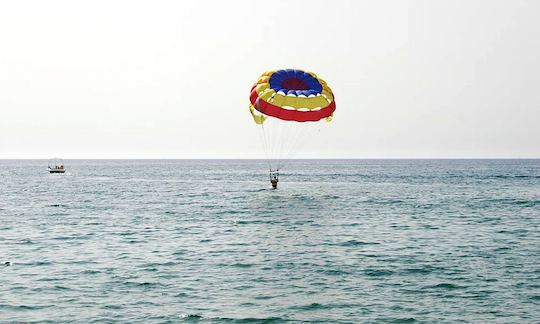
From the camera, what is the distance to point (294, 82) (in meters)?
53.1

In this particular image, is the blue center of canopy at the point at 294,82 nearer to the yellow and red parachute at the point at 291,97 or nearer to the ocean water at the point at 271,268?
the yellow and red parachute at the point at 291,97

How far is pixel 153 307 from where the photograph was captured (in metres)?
19.8

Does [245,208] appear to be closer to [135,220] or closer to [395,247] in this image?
[135,220]

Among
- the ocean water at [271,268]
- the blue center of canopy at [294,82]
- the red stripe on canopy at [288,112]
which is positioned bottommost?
the ocean water at [271,268]

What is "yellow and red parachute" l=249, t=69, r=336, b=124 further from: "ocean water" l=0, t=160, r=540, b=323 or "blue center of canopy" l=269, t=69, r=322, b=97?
"ocean water" l=0, t=160, r=540, b=323

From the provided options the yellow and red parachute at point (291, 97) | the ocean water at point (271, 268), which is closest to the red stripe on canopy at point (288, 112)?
the yellow and red parachute at point (291, 97)

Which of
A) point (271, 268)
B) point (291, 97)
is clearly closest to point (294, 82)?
point (291, 97)

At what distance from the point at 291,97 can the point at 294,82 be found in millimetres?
1549

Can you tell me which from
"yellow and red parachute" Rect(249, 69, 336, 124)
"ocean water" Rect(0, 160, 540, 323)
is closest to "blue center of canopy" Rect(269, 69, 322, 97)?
"yellow and red parachute" Rect(249, 69, 336, 124)

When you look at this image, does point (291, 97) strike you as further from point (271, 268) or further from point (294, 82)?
point (271, 268)

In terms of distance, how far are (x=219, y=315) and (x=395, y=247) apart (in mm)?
16574

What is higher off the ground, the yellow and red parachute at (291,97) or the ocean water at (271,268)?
the yellow and red parachute at (291,97)

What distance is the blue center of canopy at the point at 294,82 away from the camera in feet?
173

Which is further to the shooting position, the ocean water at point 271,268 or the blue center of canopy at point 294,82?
the blue center of canopy at point 294,82
